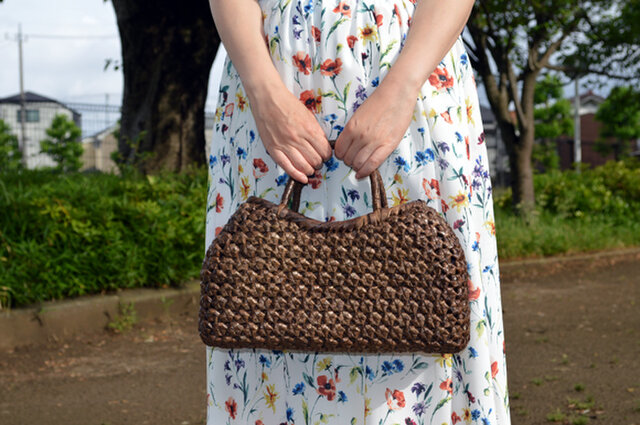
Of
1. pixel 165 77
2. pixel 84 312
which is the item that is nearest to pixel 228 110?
pixel 84 312

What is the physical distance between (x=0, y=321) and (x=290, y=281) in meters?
3.79

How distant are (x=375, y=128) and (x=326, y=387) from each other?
2.10 ft

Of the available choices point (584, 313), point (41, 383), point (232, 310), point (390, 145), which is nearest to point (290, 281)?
point (232, 310)

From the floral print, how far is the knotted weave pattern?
21cm

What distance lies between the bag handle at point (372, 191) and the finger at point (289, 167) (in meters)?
0.02

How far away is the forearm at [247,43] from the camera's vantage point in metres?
1.53

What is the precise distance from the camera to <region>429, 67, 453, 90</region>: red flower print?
1630 millimetres

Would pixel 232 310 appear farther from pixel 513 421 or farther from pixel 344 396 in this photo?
pixel 513 421

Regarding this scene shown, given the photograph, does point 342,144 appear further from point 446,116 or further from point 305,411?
point 305,411

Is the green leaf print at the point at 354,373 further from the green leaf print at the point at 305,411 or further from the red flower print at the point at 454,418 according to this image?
the red flower print at the point at 454,418

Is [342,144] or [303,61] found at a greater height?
[303,61]

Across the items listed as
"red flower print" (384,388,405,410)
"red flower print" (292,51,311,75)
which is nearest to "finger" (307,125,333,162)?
"red flower print" (292,51,311,75)

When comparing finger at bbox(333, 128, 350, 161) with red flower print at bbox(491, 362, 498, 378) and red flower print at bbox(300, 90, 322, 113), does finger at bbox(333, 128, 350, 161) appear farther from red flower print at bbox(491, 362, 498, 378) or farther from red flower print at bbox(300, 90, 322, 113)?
red flower print at bbox(491, 362, 498, 378)

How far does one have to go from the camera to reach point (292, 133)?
1.48m
